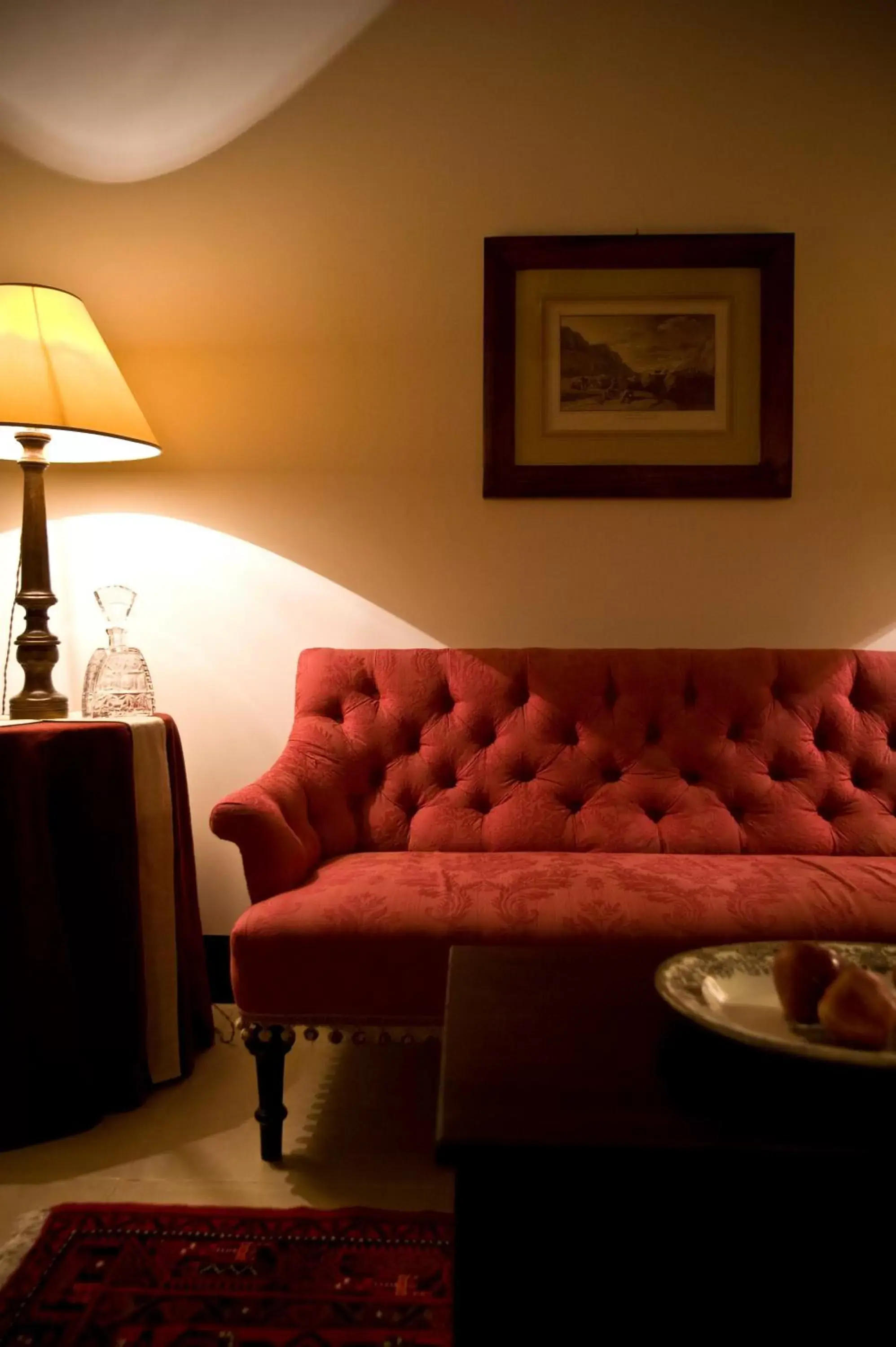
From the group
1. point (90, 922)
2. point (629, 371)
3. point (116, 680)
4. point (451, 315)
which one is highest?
point (451, 315)

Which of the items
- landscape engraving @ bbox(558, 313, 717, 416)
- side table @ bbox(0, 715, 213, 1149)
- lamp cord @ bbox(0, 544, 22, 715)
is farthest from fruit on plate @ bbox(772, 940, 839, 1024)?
lamp cord @ bbox(0, 544, 22, 715)

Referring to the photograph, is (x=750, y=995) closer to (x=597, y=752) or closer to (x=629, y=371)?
(x=597, y=752)

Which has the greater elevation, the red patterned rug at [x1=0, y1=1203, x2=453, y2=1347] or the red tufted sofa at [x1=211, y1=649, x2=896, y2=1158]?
the red tufted sofa at [x1=211, y1=649, x2=896, y2=1158]

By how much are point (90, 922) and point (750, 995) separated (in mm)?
1251

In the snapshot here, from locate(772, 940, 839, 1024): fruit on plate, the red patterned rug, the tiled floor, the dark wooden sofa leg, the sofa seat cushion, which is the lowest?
the tiled floor

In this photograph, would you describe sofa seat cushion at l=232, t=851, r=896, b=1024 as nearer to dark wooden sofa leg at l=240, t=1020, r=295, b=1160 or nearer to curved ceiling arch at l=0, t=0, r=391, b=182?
dark wooden sofa leg at l=240, t=1020, r=295, b=1160

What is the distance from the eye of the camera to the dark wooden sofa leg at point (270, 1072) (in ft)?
4.67

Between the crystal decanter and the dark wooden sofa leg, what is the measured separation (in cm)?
79

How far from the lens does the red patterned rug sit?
3.48 feet

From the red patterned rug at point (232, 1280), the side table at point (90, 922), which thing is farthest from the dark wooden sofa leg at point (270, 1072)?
the side table at point (90, 922)

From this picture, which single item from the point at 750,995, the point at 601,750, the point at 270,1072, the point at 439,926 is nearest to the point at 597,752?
the point at 601,750

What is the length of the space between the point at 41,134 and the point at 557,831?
2209mm

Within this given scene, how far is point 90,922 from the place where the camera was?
162 centimetres

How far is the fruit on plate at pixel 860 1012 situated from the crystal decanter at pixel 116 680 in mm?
1566
